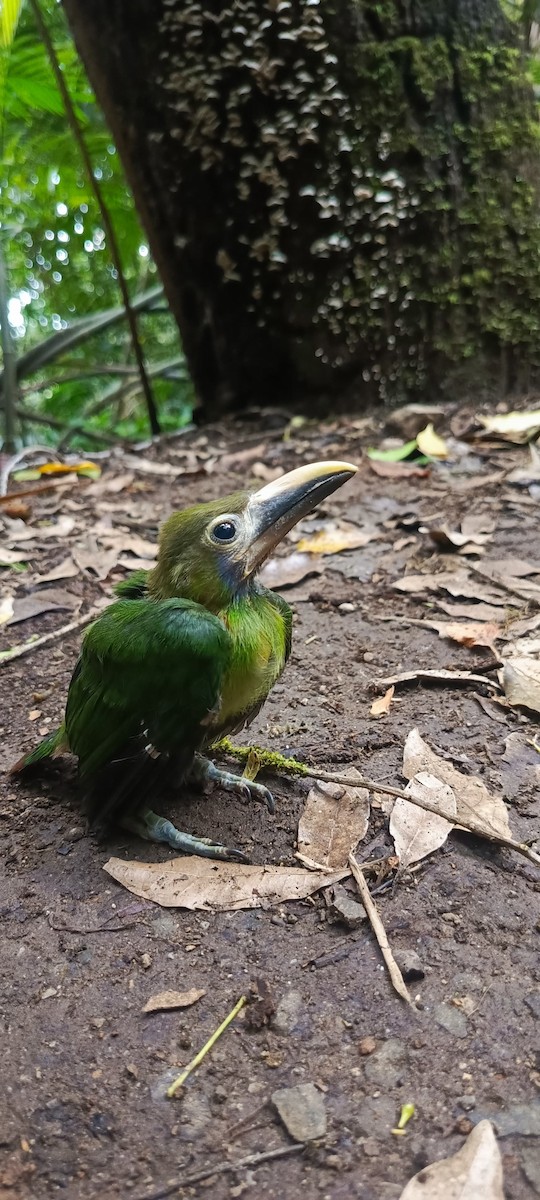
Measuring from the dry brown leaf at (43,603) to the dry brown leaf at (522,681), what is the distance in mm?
1698

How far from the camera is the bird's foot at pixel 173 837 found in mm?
1863

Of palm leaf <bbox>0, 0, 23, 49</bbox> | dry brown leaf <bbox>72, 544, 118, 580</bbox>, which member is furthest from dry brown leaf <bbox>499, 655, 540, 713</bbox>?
palm leaf <bbox>0, 0, 23, 49</bbox>

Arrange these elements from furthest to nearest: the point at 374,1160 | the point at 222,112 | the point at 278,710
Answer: the point at 222,112
the point at 278,710
the point at 374,1160

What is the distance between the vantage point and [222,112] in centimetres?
443

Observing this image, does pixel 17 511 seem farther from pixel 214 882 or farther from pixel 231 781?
pixel 214 882

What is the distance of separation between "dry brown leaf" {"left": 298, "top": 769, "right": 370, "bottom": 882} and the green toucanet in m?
0.12

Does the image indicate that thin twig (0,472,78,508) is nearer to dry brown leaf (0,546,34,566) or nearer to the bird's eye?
dry brown leaf (0,546,34,566)

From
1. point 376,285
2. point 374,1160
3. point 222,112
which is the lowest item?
point 374,1160

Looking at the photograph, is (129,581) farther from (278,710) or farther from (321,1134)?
(321,1134)

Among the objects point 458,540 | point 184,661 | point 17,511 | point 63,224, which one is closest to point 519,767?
point 184,661

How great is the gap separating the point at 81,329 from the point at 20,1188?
7.07 m

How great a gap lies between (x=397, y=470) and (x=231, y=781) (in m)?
2.43

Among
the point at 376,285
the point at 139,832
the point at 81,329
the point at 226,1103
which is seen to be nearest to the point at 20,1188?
the point at 226,1103

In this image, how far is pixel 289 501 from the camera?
2.10 m
